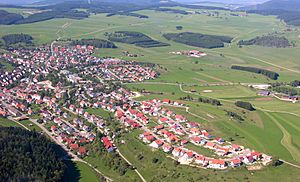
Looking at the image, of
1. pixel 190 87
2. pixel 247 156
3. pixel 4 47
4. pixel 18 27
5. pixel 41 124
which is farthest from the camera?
pixel 18 27

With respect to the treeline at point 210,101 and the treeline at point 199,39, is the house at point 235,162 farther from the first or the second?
the treeline at point 199,39

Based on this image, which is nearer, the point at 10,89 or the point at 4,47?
the point at 10,89

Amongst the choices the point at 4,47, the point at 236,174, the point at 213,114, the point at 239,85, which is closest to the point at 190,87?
the point at 239,85

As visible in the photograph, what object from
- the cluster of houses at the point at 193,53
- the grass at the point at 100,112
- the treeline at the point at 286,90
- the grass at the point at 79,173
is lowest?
the grass at the point at 79,173

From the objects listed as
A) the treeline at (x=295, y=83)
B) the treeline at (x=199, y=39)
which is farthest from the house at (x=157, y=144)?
the treeline at (x=199, y=39)

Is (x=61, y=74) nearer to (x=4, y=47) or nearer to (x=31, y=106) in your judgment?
(x=31, y=106)

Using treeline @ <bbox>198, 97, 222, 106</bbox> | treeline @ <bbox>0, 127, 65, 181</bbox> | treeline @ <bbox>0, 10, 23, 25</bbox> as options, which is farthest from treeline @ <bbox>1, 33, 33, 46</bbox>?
treeline @ <bbox>0, 127, 65, 181</bbox>
